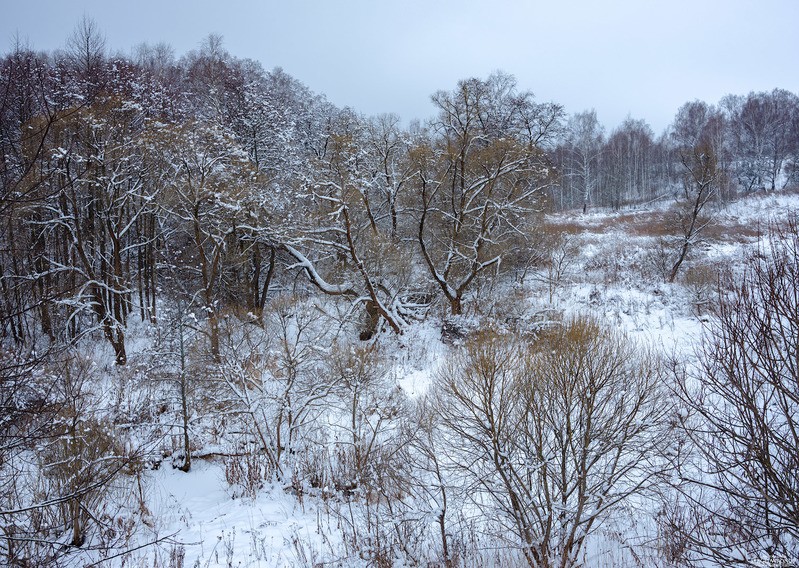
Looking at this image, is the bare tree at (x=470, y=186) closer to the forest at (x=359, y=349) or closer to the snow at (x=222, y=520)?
the forest at (x=359, y=349)

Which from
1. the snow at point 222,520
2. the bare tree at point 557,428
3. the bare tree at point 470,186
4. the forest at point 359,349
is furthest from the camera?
the bare tree at point 470,186

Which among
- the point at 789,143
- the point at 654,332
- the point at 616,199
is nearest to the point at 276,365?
the point at 654,332

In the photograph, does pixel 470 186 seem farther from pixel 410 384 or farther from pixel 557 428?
pixel 557 428

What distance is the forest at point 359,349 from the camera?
6859 mm

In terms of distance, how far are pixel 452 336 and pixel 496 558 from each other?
9207mm

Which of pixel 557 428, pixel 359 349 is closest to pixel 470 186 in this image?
pixel 359 349

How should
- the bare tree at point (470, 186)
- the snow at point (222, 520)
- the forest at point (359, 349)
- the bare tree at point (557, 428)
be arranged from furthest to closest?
the bare tree at point (470, 186) → the snow at point (222, 520) → the bare tree at point (557, 428) → the forest at point (359, 349)

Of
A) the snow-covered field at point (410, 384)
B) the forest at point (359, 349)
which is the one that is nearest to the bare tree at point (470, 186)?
the forest at point (359, 349)

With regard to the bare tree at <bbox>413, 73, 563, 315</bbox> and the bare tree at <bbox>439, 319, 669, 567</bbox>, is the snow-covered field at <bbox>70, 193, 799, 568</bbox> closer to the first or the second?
the bare tree at <bbox>439, 319, 669, 567</bbox>

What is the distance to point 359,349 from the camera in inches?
443

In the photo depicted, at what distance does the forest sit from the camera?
686 centimetres

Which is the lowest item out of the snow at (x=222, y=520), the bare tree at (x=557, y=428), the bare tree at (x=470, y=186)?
the snow at (x=222, y=520)

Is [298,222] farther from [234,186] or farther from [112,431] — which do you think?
[112,431]

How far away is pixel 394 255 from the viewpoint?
58.2 ft
